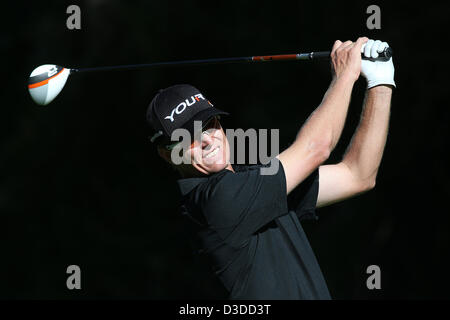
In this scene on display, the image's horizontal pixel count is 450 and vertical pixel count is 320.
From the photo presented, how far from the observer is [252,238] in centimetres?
230

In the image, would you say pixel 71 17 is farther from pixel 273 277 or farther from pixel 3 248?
pixel 273 277

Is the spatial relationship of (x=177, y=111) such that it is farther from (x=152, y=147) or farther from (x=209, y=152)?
(x=152, y=147)

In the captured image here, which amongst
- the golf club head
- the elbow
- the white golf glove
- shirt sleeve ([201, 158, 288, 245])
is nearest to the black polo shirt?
shirt sleeve ([201, 158, 288, 245])

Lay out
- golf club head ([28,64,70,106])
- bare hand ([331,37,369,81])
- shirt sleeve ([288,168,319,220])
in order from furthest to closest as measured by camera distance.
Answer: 1. golf club head ([28,64,70,106])
2. shirt sleeve ([288,168,319,220])
3. bare hand ([331,37,369,81])

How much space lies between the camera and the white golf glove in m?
2.36

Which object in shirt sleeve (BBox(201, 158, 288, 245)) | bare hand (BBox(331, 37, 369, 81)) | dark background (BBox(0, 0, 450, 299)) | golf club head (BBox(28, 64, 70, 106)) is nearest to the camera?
shirt sleeve (BBox(201, 158, 288, 245))

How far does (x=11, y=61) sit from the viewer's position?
23.2ft

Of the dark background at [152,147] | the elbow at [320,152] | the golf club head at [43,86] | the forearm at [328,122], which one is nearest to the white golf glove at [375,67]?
the forearm at [328,122]

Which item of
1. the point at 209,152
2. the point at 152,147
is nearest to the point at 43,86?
the point at 209,152

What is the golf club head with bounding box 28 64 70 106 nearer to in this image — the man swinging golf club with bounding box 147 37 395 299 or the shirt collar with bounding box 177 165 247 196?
the man swinging golf club with bounding box 147 37 395 299

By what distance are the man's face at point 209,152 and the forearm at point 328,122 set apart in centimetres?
25

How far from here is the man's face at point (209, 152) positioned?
2.37 meters

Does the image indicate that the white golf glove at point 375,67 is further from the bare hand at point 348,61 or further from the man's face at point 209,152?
the man's face at point 209,152

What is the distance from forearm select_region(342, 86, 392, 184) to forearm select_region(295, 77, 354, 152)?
0.53 ft
